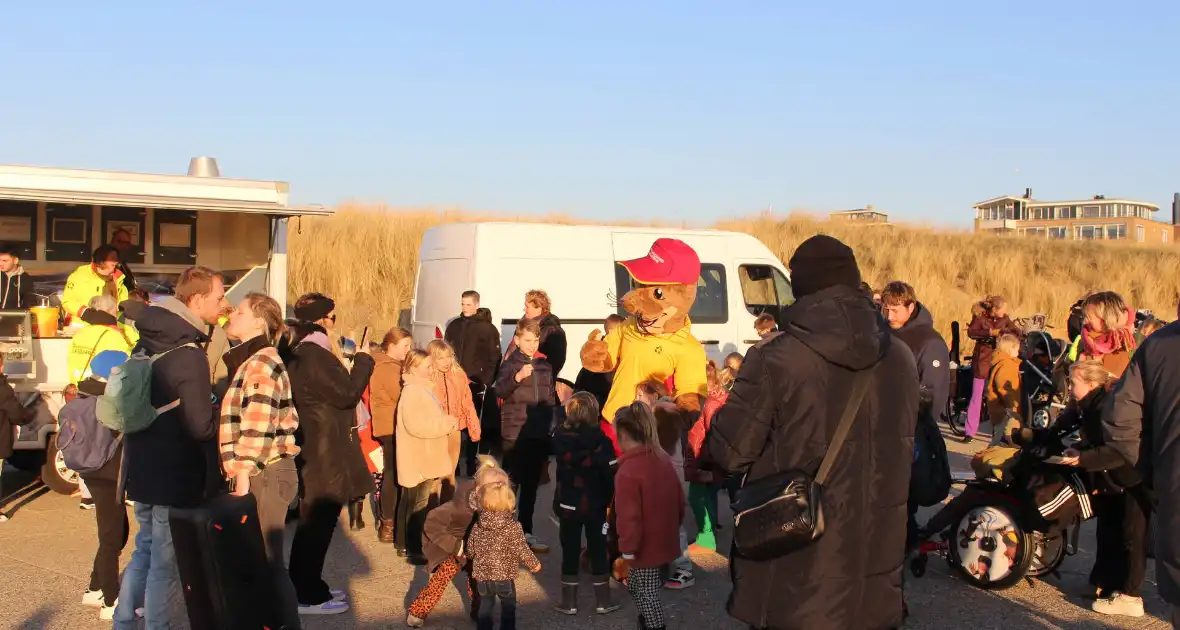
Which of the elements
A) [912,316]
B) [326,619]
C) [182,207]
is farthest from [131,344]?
[912,316]

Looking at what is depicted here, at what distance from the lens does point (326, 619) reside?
21.0ft

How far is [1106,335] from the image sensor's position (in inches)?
324

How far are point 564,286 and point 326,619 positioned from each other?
21.1ft

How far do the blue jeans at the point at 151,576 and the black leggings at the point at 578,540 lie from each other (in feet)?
6.85

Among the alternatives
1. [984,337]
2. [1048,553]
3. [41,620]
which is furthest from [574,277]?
[41,620]

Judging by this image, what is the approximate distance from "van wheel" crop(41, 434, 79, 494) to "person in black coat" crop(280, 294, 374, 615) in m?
3.69

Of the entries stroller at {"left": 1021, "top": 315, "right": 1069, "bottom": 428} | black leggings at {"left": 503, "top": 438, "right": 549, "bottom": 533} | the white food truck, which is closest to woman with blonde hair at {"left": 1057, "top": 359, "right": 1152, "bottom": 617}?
black leggings at {"left": 503, "top": 438, "right": 549, "bottom": 533}

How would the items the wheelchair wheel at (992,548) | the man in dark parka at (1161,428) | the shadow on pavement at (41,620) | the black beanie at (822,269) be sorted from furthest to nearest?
the wheelchair wheel at (992,548)
the shadow on pavement at (41,620)
the man in dark parka at (1161,428)
the black beanie at (822,269)

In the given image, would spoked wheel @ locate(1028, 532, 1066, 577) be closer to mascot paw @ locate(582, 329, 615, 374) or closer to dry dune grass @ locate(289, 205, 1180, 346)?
mascot paw @ locate(582, 329, 615, 374)

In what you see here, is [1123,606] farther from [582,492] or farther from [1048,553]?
[582,492]

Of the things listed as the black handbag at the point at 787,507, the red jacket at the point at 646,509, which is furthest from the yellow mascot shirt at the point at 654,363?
the black handbag at the point at 787,507

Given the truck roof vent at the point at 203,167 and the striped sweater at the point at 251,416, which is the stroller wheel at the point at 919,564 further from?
the truck roof vent at the point at 203,167

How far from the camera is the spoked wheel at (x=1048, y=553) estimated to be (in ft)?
22.4

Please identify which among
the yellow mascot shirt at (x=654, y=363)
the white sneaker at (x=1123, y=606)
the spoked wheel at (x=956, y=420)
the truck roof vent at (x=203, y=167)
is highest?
the truck roof vent at (x=203, y=167)
